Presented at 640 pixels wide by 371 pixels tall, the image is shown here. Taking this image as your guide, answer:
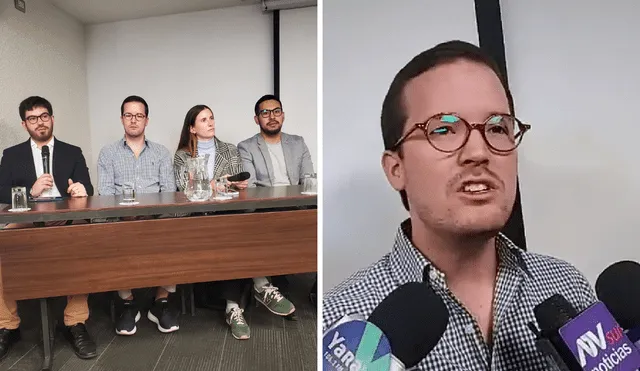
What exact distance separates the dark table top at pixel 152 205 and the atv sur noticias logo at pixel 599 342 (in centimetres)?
65

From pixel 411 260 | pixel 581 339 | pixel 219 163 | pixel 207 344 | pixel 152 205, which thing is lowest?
pixel 207 344

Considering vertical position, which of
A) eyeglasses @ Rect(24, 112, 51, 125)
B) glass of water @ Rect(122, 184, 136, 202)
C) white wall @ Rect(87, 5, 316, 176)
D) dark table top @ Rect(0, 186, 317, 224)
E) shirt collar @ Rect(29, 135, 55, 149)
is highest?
white wall @ Rect(87, 5, 316, 176)

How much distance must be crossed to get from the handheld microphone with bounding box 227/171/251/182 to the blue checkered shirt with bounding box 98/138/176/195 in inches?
5.5

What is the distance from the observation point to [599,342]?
40.3 inches

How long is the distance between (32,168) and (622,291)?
4.81 ft

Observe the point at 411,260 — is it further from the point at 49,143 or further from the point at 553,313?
the point at 49,143

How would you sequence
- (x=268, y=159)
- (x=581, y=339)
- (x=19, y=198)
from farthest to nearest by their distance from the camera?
(x=268, y=159) < (x=19, y=198) < (x=581, y=339)

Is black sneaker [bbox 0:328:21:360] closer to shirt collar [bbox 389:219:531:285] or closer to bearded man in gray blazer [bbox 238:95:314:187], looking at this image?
bearded man in gray blazer [bbox 238:95:314:187]

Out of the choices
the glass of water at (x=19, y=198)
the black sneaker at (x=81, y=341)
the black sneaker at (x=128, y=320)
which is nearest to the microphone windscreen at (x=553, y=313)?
the black sneaker at (x=128, y=320)

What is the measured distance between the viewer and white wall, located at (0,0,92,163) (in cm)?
114

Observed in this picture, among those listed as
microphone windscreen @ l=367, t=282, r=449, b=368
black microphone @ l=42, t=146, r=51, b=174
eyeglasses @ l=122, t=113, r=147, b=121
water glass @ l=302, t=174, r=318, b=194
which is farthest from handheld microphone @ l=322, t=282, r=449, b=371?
black microphone @ l=42, t=146, r=51, b=174

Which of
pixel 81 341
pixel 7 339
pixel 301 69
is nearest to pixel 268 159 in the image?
pixel 301 69

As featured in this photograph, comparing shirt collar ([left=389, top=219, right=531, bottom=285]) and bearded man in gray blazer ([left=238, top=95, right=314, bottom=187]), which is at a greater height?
bearded man in gray blazer ([left=238, top=95, right=314, bottom=187])

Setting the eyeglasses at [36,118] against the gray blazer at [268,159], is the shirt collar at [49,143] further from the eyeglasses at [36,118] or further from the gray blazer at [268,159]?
the gray blazer at [268,159]
